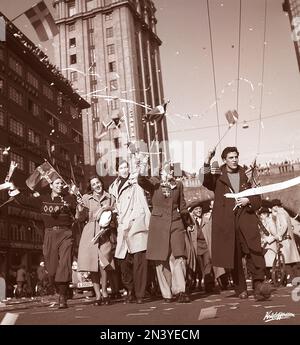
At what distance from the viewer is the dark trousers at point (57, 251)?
438 centimetres

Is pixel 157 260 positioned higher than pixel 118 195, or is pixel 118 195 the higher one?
pixel 118 195

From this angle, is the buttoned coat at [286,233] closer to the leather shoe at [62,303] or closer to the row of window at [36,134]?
the row of window at [36,134]

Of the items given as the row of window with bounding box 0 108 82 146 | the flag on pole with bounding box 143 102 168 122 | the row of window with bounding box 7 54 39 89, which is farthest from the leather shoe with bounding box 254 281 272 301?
the row of window with bounding box 7 54 39 89

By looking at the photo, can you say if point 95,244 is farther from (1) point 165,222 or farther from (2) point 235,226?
(2) point 235,226

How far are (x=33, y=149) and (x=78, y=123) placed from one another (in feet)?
11.0

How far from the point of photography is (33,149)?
363 inches

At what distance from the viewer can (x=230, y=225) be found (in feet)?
12.8

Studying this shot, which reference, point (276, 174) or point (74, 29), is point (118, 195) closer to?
point (276, 174)

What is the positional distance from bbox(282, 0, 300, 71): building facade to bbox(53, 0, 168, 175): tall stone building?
139 cm

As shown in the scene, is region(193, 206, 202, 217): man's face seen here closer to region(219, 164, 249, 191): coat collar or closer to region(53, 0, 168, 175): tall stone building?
region(53, 0, 168, 175): tall stone building

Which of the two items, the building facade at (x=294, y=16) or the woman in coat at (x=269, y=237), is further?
the woman in coat at (x=269, y=237)

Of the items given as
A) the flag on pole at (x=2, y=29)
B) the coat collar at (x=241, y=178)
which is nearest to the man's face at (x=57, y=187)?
the coat collar at (x=241, y=178)
